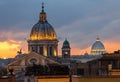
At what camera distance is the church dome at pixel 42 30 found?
174750 millimetres

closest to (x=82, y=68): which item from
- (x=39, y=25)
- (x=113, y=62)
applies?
(x=113, y=62)

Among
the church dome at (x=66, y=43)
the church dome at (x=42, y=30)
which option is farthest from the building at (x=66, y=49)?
the church dome at (x=42, y=30)

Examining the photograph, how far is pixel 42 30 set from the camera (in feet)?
586

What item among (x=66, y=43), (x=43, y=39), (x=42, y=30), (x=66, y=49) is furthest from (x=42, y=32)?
(x=66, y=43)

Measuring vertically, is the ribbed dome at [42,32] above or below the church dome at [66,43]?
above

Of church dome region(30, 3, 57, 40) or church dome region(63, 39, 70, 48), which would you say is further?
church dome region(63, 39, 70, 48)

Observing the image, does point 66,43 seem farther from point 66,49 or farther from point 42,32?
point 42,32

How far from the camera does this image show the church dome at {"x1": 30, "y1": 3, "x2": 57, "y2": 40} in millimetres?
174750

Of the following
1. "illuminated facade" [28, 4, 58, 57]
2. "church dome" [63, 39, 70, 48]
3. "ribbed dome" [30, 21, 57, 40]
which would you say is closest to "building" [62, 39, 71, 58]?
"church dome" [63, 39, 70, 48]

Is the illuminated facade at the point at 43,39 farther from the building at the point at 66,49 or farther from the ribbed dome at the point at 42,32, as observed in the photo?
the building at the point at 66,49

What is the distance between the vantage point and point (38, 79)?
4116 centimetres

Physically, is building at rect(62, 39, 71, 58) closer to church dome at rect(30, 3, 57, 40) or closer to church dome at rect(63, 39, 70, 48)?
church dome at rect(63, 39, 70, 48)

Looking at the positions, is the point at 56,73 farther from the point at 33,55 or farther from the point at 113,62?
the point at 33,55

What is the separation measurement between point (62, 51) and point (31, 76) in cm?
14133
